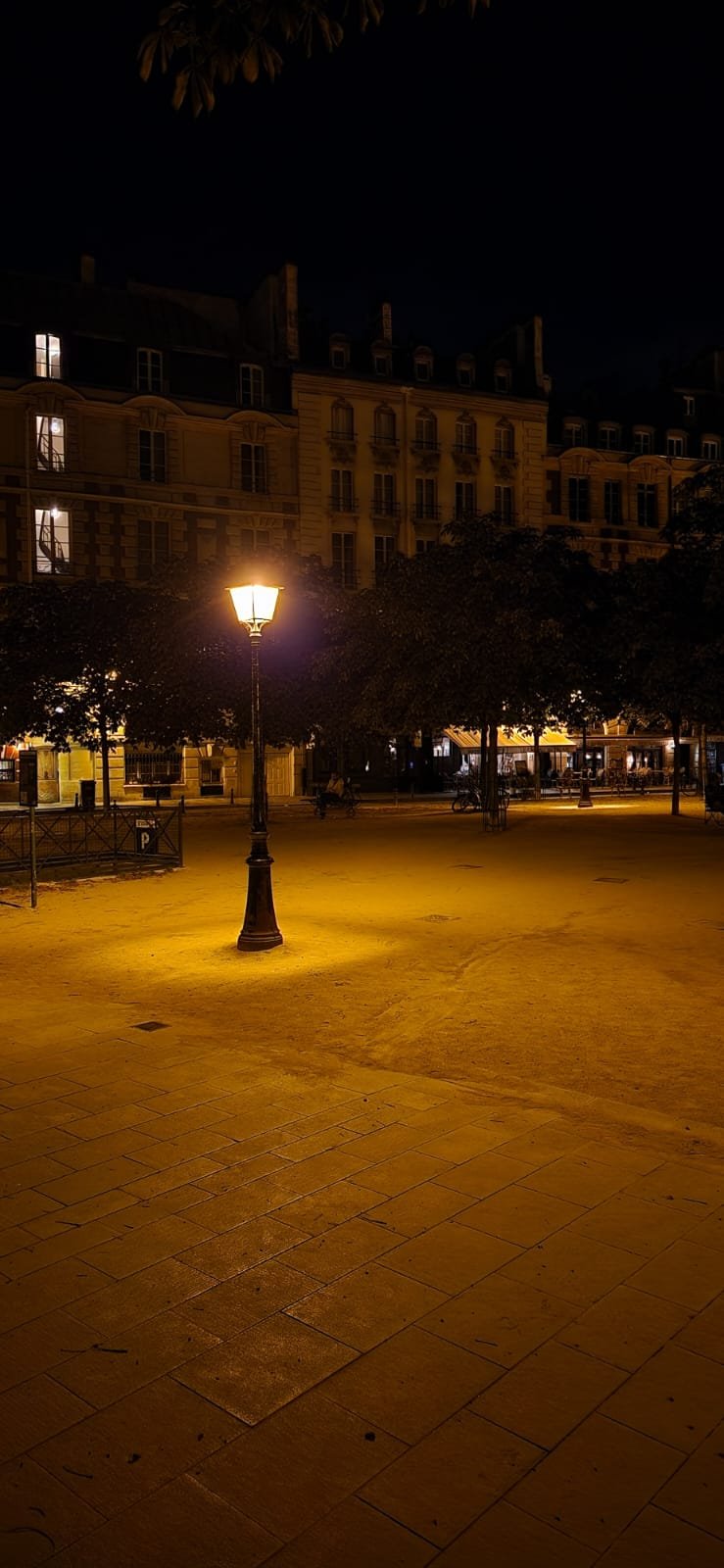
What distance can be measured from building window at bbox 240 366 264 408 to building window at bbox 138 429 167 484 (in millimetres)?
4582

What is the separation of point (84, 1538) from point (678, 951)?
8512mm

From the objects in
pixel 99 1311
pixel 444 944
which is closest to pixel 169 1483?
pixel 99 1311

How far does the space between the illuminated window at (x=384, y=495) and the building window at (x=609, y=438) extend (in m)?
12.6

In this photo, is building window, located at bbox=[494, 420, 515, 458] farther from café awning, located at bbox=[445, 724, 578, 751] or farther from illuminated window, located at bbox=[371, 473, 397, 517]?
café awning, located at bbox=[445, 724, 578, 751]

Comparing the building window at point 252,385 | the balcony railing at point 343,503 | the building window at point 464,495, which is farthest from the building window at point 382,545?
the building window at point 252,385

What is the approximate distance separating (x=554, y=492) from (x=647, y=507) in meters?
5.32

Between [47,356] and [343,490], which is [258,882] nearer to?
[47,356]

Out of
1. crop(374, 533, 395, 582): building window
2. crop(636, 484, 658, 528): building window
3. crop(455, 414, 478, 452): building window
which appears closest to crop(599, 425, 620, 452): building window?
crop(636, 484, 658, 528): building window

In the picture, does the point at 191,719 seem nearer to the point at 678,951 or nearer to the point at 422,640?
the point at 422,640

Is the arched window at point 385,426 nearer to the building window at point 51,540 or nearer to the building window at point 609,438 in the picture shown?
the building window at point 609,438

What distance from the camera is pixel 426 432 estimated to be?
47.8 m

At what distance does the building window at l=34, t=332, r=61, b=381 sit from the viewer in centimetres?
4012

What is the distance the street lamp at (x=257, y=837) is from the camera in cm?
1034

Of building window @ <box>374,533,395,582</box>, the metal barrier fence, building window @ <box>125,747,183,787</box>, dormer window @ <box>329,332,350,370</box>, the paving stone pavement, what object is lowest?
the paving stone pavement
